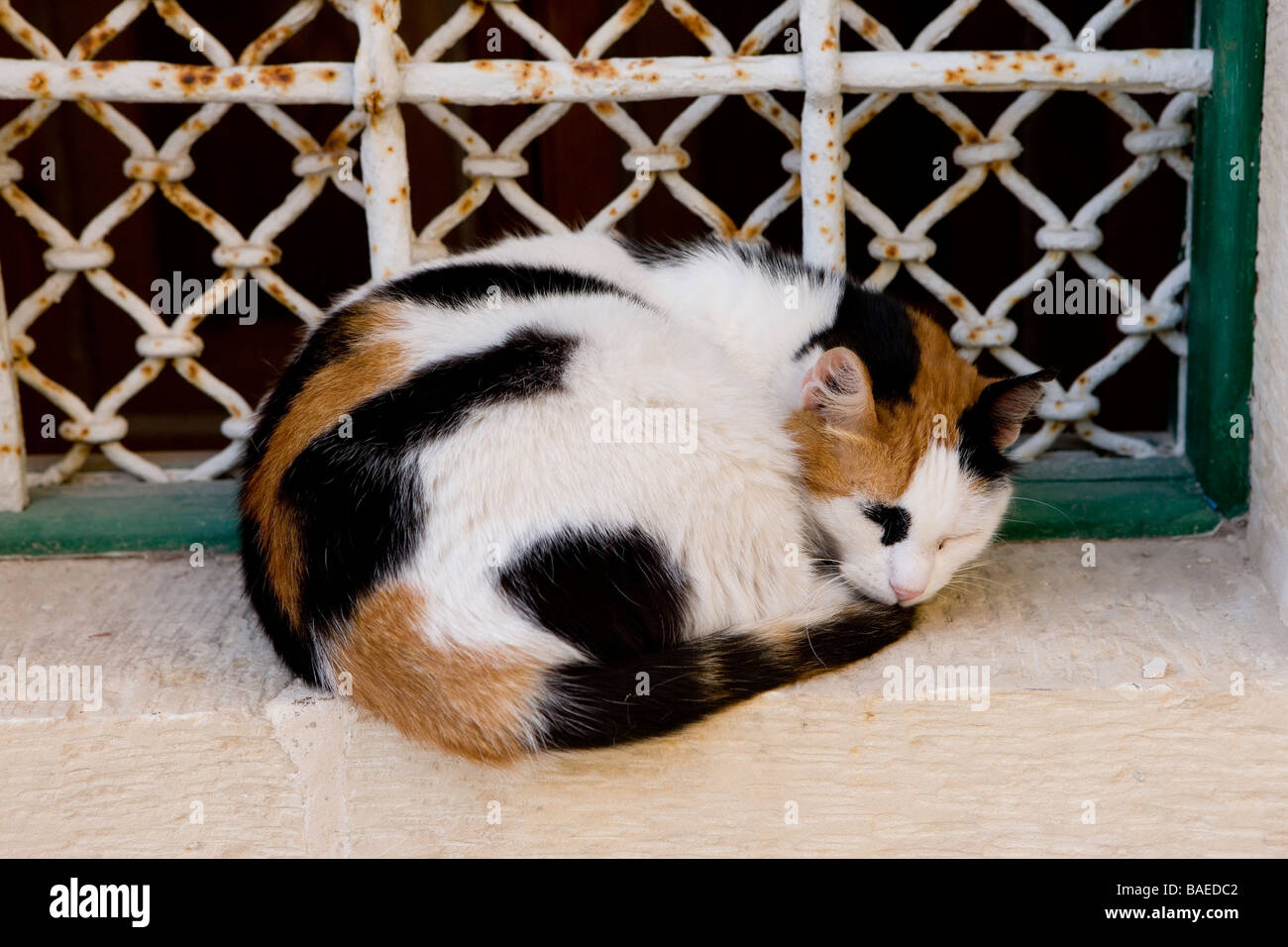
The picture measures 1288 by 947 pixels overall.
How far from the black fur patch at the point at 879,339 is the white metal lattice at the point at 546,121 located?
0.28 m

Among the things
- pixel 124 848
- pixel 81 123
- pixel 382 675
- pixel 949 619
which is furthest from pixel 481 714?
pixel 81 123

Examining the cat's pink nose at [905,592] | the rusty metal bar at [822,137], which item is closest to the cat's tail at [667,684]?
the cat's pink nose at [905,592]

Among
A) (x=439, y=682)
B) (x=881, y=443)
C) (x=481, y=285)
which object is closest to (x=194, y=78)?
(x=481, y=285)

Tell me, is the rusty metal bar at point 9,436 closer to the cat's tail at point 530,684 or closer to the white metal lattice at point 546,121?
Answer: the white metal lattice at point 546,121

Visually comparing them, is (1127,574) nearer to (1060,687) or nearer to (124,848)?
(1060,687)

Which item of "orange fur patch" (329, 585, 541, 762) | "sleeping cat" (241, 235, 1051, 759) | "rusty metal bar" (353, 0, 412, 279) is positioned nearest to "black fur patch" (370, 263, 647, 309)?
"sleeping cat" (241, 235, 1051, 759)

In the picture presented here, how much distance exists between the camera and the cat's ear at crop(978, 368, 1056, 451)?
1743 mm

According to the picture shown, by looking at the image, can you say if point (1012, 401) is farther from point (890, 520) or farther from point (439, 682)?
point (439, 682)

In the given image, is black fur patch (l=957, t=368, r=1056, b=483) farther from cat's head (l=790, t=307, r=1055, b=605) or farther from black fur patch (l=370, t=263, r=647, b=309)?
black fur patch (l=370, t=263, r=647, b=309)

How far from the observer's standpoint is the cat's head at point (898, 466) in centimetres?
178

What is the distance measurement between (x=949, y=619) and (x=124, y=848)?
1.34 metres

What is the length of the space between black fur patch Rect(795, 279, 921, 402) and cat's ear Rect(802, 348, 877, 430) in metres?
0.05

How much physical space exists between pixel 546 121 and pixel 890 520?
3.52ft

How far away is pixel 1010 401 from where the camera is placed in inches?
71.1
